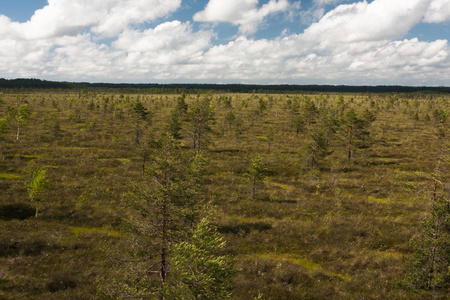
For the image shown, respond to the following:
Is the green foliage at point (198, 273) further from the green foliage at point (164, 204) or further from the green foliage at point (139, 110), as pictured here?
the green foliage at point (139, 110)

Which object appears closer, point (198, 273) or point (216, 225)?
point (198, 273)

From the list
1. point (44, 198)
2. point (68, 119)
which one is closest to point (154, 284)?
point (44, 198)

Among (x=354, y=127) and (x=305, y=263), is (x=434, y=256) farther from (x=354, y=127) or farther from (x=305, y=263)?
(x=354, y=127)

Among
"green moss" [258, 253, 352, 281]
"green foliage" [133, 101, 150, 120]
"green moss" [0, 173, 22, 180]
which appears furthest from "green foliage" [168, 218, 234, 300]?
"green foliage" [133, 101, 150, 120]

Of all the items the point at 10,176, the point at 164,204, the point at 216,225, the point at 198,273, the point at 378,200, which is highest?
the point at 164,204

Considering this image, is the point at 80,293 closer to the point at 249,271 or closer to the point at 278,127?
the point at 249,271

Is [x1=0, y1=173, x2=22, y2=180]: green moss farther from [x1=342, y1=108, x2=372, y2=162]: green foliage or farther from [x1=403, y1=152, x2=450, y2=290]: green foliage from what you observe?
[x1=342, y1=108, x2=372, y2=162]: green foliage

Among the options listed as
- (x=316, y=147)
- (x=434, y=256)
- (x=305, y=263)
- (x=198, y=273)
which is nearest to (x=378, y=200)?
(x=316, y=147)

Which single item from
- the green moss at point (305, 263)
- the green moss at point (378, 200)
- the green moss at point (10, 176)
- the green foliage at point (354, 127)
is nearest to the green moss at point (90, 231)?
the green moss at point (305, 263)
